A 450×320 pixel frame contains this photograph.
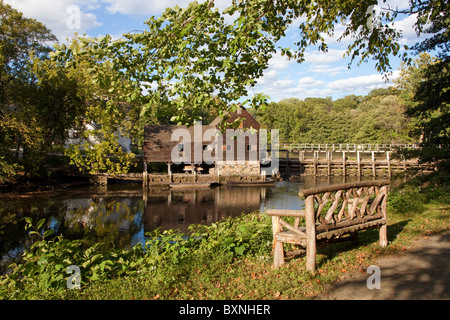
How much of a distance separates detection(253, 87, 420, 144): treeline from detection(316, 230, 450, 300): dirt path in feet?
121

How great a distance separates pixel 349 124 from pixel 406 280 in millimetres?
72282

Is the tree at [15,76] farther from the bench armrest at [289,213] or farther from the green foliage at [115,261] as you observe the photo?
the bench armrest at [289,213]

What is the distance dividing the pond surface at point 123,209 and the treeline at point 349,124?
16.9 metres

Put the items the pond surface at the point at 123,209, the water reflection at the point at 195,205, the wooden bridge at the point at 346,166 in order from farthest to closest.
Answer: the wooden bridge at the point at 346,166 → the water reflection at the point at 195,205 → the pond surface at the point at 123,209

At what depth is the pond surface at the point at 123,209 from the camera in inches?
657

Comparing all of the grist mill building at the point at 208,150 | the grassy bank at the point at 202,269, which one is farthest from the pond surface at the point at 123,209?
the grassy bank at the point at 202,269

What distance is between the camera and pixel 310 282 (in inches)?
191

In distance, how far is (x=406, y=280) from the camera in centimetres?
470

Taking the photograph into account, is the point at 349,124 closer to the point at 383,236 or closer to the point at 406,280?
the point at 383,236

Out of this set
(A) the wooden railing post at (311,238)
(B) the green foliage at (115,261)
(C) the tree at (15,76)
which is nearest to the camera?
(A) the wooden railing post at (311,238)

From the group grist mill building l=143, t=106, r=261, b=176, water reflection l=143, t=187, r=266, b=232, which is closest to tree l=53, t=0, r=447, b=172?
water reflection l=143, t=187, r=266, b=232

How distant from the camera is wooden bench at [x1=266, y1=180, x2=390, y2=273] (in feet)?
17.1

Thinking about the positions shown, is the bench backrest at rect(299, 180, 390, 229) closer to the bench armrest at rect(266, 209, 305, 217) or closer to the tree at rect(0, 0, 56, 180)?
the bench armrest at rect(266, 209, 305, 217)
